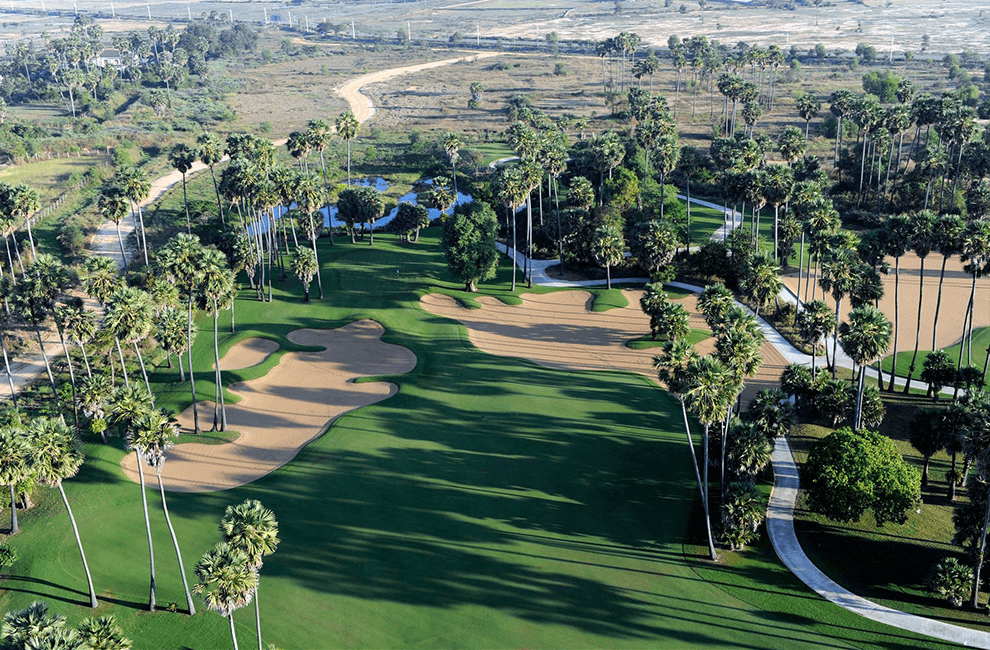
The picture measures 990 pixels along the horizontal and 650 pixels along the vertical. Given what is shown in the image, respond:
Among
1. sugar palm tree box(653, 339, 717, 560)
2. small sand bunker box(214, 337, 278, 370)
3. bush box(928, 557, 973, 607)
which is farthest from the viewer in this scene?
small sand bunker box(214, 337, 278, 370)

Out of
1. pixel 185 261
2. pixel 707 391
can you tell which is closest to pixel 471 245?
pixel 185 261

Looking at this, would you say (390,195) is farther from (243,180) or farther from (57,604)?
(57,604)

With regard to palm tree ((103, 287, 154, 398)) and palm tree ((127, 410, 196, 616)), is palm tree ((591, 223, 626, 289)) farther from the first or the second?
palm tree ((127, 410, 196, 616))

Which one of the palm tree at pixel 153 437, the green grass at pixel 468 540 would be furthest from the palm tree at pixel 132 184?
the palm tree at pixel 153 437

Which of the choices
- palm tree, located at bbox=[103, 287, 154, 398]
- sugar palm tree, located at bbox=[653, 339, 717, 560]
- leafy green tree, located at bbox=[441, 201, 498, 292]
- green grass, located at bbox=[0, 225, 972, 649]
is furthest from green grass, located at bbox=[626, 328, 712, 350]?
palm tree, located at bbox=[103, 287, 154, 398]

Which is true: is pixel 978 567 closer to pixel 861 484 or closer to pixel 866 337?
pixel 861 484

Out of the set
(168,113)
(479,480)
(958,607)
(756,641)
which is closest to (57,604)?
(479,480)
